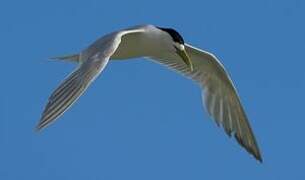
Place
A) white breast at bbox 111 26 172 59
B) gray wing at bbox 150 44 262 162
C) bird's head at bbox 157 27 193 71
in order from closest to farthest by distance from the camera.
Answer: white breast at bbox 111 26 172 59 → bird's head at bbox 157 27 193 71 → gray wing at bbox 150 44 262 162

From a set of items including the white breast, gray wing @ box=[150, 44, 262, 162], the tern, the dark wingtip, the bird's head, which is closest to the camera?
the tern

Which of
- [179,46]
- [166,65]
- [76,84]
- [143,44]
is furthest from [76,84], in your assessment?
[166,65]

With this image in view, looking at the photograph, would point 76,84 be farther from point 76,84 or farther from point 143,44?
point 143,44

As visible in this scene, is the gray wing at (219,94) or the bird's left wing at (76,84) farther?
the gray wing at (219,94)

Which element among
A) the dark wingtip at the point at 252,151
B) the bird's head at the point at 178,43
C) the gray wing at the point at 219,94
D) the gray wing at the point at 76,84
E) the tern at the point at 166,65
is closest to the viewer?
the gray wing at the point at 76,84

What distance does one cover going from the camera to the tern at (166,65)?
9.05 m

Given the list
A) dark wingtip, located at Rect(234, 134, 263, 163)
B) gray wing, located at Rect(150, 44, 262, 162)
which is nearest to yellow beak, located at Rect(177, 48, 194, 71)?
gray wing, located at Rect(150, 44, 262, 162)

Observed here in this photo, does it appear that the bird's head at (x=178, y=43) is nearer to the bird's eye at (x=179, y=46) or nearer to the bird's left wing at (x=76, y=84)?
the bird's eye at (x=179, y=46)

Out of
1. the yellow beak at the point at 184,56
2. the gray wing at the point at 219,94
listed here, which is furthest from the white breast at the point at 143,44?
the gray wing at the point at 219,94

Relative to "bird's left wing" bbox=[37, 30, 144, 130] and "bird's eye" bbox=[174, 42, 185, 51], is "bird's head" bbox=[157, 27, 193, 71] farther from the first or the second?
"bird's left wing" bbox=[37, 30, 144, 130]

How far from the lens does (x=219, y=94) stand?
12.9 meters

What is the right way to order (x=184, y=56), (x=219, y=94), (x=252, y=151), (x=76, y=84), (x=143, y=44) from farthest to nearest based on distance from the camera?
(x=219, y=94) → (x=252, y=151) → (x=184, y=56) → (x=143, y=44) → (x=76, y=84)

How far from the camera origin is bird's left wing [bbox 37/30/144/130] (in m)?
8.73

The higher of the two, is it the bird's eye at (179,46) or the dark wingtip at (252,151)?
the bird's eye at (179,46)
